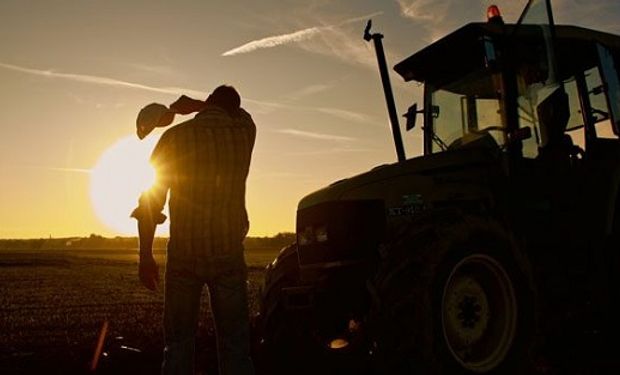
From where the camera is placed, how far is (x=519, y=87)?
5273 millimetres

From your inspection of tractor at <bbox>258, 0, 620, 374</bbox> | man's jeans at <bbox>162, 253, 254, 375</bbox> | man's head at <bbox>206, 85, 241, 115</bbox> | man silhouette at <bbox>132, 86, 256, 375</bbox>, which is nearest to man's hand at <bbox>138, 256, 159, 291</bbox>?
man silhouette at <bbox>132, 86, 256, 375</bbox>

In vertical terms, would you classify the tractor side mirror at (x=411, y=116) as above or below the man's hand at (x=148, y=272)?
above

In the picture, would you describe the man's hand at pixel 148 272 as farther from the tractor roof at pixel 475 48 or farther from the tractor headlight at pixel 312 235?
the tractor roof at pixel 475 48

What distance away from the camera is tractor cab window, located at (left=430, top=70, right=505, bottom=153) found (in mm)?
5359

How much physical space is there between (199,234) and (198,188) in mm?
265

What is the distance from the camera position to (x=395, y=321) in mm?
3889

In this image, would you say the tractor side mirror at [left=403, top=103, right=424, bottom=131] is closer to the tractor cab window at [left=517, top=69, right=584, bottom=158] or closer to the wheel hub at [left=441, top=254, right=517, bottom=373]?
the tractor cab window at [left=517, top=69, right=584, bottom=158]

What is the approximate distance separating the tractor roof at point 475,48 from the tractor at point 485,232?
0.01 meters

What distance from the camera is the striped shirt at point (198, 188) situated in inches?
140

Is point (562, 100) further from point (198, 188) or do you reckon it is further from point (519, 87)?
point (198, 188)

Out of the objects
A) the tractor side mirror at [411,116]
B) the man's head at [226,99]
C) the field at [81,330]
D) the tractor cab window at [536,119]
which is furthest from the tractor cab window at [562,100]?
the field at [81,330]

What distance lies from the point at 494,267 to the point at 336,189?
141 centimetres

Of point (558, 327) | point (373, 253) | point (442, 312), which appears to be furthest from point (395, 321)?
point (558, 327)

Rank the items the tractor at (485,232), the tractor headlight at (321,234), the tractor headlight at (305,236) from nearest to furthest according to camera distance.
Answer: the tractor at (485,232)
the tractor headlight at (321,234)
the tractor headlight at (305,236)
